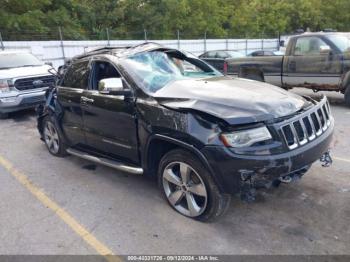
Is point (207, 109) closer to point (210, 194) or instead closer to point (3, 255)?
point (210, 194)

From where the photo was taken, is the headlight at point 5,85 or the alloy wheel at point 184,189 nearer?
the alloy wheel at point 184,189

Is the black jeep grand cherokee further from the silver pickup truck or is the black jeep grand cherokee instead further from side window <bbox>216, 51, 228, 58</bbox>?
side window <bbox>216, 51, 228, 58</bbox>

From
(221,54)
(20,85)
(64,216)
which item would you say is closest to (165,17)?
(221,54)

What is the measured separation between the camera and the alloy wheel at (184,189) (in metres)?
3.44

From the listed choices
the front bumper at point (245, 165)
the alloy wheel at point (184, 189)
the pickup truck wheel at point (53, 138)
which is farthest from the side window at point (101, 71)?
the front bumper at point (245, 165)

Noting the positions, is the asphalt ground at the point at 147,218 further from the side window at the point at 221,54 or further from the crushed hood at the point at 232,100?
the side window at the point at 221,54

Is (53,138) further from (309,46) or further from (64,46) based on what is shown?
(64,46)

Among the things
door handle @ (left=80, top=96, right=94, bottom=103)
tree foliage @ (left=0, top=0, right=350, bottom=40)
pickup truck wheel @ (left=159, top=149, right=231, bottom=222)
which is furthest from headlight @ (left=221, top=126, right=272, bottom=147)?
tree foliage @ (left=0, top=0, right=350, bottom=40)

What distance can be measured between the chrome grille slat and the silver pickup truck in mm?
4791

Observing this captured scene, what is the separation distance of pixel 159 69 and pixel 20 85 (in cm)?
558

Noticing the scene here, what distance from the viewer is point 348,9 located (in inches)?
1455

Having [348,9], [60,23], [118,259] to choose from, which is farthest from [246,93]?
[348,9]

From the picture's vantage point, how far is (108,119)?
166 inches

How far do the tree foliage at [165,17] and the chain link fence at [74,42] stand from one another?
0.08 meters
